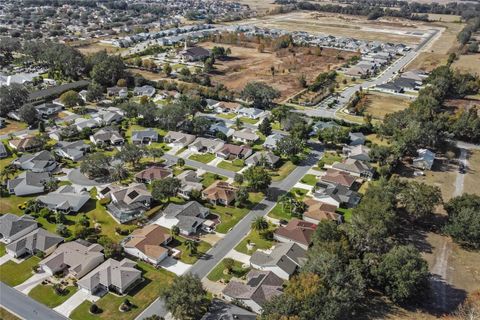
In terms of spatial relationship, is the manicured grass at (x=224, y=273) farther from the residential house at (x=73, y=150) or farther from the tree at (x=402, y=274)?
the residential house at (x=73, y=150)

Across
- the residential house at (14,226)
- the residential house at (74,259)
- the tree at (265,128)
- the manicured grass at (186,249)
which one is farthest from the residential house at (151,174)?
the tree at (265,128)

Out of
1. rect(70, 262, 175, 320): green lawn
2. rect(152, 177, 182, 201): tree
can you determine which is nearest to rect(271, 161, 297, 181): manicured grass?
rect(152, 177, 182, 201): tree

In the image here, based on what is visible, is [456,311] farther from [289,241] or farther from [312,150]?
[312,150]

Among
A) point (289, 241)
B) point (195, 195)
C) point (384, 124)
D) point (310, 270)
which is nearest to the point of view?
point (310, 270)

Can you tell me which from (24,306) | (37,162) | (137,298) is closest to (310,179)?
(137,298)

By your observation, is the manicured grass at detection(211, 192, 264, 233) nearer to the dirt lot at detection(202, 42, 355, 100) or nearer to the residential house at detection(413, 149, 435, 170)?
the residential house at detection(413, 149, 435, 170)

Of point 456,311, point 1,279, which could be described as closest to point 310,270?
point 456,311
